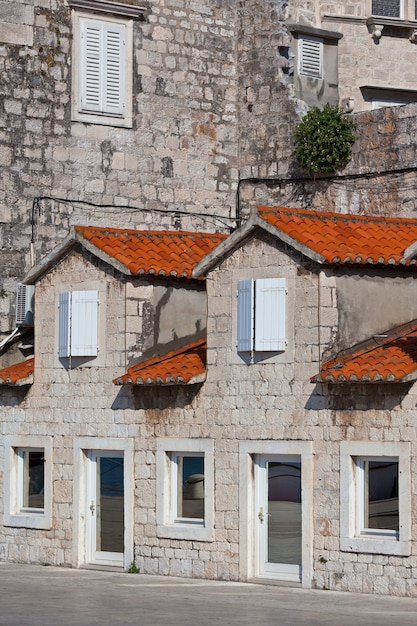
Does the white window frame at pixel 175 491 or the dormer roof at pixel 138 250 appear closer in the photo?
the white window frame at pixel 175 491

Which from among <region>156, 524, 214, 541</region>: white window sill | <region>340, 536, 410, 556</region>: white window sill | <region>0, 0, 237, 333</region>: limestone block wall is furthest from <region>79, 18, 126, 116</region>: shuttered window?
<region>340, 536, 410, 556</region>: white window sill

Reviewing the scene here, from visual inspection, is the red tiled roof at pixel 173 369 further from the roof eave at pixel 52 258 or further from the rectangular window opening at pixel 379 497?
the rectangular window opening at pixel 379 497

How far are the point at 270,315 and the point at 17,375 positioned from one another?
4.77 m

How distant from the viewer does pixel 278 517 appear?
19594 millimetres

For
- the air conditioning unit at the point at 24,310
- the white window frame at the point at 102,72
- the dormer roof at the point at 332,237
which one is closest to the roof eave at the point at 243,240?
the dormer roof at the point at 332,237

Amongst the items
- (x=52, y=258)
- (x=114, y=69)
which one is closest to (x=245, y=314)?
(x=52, y=258)

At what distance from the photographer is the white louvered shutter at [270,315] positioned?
19.5 meters

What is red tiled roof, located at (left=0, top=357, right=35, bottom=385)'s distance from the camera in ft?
73.8

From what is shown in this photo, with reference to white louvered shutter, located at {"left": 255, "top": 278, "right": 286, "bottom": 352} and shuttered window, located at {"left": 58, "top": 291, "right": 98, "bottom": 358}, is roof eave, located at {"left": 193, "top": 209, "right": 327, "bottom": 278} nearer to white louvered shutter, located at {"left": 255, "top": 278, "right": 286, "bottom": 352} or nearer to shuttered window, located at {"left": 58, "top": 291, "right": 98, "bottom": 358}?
white louvered shutter, located at {"left": 255, "top": 278, "right": 286, "bottom": 352}

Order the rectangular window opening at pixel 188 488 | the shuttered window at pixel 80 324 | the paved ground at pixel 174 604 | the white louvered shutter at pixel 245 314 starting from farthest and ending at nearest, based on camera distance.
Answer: the shuttered window at pixel 80 324
the rectangular window opening at pixel 188 488
the white louvered shutter at pixel 245 314
the paved ground at pixel 174 604

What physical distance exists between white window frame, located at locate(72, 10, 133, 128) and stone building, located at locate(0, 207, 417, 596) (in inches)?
168

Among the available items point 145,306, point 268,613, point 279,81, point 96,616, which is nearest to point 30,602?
point 96,616

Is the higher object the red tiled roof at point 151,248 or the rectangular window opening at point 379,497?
the red tiled roof at point 151,248

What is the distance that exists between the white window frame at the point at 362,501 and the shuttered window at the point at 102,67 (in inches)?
399
